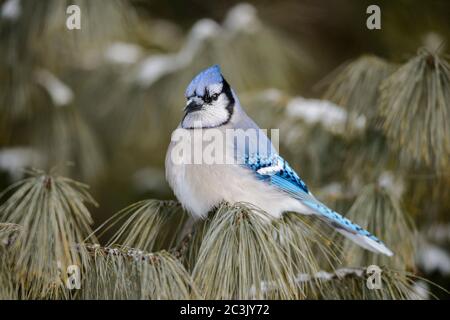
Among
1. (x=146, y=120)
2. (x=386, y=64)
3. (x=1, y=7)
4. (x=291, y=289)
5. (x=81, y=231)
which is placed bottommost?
(x=291, y=289)

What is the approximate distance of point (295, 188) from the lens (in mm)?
2100

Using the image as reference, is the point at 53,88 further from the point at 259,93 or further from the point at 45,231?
the point at 45,231

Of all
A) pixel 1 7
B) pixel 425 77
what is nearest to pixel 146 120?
pixel 1 7

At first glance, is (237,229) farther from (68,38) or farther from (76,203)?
(68,38)

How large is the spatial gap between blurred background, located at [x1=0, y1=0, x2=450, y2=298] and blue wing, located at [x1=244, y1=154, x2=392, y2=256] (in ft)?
0.28

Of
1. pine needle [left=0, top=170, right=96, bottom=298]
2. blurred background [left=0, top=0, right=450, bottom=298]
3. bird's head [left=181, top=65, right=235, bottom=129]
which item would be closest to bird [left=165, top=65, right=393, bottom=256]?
bird's head [left=181, top=65, right=235, bottom=129]

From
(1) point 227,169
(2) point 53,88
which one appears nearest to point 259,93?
(1) point 227,169

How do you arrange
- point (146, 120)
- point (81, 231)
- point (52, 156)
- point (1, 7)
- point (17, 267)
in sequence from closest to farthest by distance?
1. point (17, 267)
2. point (81, 231)
3. point (1, 7)
4. point (52, 156)
5. point (146, 120)

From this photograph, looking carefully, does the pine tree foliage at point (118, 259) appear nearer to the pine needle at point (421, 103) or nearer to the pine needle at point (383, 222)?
the pine needle at point (383, 222)

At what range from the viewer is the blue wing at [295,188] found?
2.05m

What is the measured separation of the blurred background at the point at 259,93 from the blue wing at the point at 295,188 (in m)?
0.09

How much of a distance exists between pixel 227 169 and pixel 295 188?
0.27 meters

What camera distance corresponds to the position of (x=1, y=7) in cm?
278

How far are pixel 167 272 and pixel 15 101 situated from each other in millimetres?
1704
